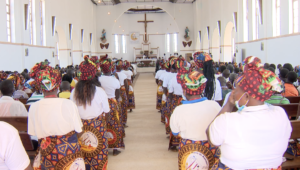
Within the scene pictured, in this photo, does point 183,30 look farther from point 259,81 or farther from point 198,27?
point 259,81

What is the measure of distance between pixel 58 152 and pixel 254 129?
1736mm

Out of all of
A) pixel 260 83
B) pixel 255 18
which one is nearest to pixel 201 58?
pixel 260 83

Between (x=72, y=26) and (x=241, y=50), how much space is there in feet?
36.0

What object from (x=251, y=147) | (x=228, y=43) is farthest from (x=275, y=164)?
(x=228, y=43)

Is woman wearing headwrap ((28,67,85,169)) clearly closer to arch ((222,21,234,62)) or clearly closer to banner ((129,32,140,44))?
arch ((222,21,234,62))

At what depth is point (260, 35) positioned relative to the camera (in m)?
11.8

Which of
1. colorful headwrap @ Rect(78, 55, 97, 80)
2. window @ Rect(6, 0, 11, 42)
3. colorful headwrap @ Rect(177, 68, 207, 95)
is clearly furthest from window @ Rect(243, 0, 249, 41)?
colorful headwrap @ Rect(177, 68, 207, 95)

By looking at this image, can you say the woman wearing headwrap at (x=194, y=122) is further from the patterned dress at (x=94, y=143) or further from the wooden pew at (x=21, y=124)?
the wooden pew at (x=21, y=124)

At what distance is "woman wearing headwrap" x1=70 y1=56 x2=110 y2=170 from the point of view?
3332 mm

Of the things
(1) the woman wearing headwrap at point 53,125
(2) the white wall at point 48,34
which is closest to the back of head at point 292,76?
(1) the woman wearing headwrap at point 53,125

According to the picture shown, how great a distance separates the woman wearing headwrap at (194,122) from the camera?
246 centimetres

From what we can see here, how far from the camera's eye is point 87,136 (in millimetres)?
3365

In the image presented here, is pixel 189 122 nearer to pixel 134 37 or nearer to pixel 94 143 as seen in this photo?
pixel 94 143

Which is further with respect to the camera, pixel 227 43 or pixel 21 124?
pixel 227 43
